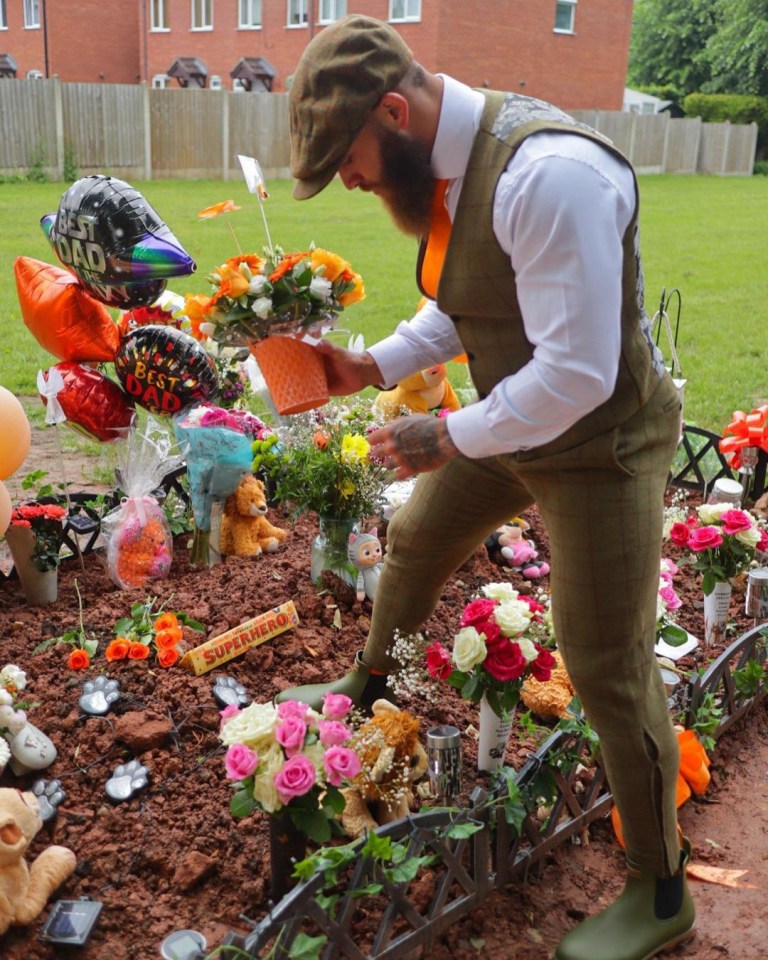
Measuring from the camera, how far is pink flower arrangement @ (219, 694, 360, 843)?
84.2 inches

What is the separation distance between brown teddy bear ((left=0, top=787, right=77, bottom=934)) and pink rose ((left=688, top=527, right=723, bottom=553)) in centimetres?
218

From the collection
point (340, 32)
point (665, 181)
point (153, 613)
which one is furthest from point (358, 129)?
point (665, 181)

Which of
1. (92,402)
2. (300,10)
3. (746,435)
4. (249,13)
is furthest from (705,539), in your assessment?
(249,13)

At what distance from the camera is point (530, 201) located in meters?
Result: 1.81

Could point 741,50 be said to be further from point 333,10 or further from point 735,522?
point 735,522

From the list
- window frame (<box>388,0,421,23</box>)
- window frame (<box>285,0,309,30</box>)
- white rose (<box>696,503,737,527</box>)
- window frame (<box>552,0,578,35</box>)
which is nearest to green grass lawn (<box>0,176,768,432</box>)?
white rose (<box>696,503,737,527</box>)

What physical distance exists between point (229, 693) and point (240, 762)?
0.97m

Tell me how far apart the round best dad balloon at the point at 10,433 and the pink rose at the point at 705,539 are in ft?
7.41

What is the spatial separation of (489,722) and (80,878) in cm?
107

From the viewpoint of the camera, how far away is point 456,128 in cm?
199

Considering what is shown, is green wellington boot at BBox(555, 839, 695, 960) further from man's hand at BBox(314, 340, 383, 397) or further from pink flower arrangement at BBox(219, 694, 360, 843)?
man's hand at BBox(314, 340, 383, 397)

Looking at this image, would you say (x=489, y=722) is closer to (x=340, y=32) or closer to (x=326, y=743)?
(x=326, y=743)

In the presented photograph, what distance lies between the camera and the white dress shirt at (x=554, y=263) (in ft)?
5.85

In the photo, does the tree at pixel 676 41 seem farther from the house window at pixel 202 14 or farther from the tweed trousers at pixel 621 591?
the tweed trousers at pixel 621 591
